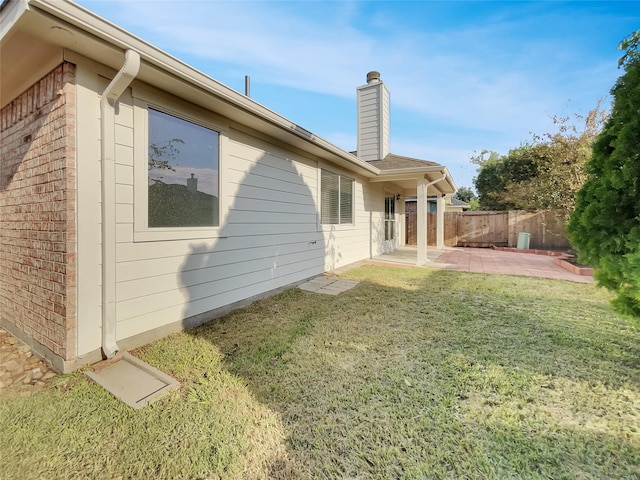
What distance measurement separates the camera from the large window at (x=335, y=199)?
21.6ft

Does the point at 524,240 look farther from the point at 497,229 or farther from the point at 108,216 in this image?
the point at 108,216

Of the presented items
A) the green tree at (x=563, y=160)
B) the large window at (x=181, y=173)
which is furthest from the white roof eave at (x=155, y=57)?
the green tree at (x=563, y=160)

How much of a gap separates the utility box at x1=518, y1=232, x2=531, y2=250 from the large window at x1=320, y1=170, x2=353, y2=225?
28.9 ft

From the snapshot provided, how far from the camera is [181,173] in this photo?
328 centimetres

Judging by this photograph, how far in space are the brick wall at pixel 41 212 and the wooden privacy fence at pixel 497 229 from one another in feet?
46.5

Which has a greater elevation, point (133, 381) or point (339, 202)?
point (339, 202)

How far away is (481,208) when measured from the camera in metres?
23.0

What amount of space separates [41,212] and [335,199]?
17.6ft

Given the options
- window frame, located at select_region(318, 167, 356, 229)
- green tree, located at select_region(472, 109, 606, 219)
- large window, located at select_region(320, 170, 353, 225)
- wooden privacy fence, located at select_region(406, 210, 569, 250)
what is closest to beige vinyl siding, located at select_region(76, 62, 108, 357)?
window frame, located at select_region(318, 167, 356, 229)

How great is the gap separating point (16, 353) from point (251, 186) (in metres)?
3.23

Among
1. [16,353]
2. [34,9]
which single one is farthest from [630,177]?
[16,353]

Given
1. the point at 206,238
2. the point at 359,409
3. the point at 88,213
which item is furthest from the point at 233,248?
the point at 359,409

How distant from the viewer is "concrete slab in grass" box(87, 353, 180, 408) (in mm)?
2141

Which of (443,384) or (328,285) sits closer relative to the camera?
(443,384)
